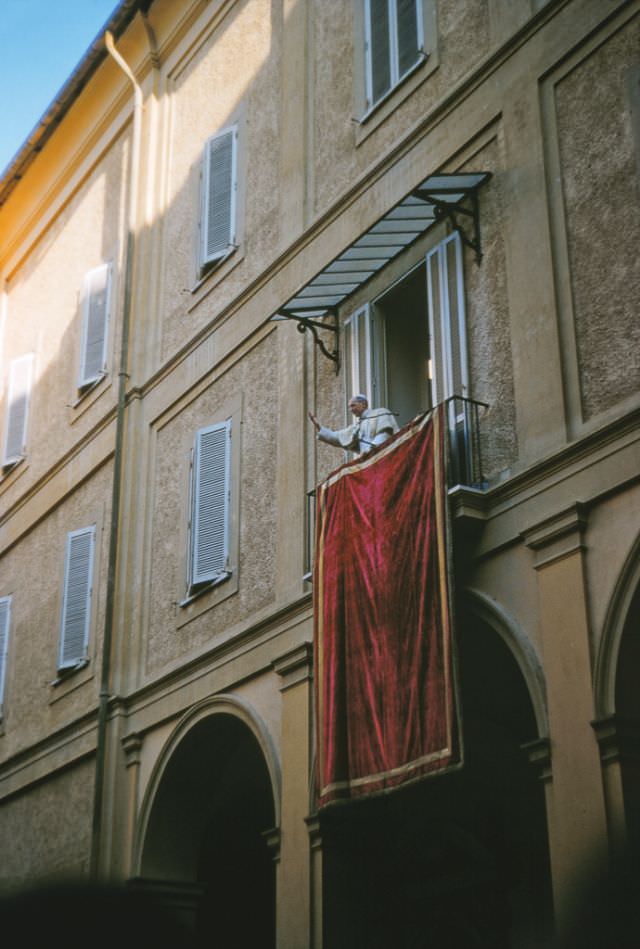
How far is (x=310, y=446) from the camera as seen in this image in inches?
516

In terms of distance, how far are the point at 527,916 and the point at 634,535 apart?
448 centimetres

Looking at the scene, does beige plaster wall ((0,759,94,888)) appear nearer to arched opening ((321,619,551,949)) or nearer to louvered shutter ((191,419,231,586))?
louvered shutter ((191,419,231,586))

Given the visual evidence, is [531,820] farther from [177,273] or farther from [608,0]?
[177,273]

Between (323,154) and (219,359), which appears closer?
Answer: (323,154)

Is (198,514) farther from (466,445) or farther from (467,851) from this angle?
(466,445)

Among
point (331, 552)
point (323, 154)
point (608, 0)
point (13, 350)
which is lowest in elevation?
point (331, 552)

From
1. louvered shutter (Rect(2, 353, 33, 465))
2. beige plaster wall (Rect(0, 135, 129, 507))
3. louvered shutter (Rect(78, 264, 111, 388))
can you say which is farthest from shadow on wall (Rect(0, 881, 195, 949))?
louvered shutter (Rect(2, 353, 33, 465))

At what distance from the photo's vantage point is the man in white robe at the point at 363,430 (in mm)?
11586

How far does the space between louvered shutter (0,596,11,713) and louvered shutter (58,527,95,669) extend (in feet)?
6.77

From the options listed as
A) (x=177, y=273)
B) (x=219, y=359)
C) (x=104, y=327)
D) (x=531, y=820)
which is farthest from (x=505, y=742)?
(x=104, y=327)

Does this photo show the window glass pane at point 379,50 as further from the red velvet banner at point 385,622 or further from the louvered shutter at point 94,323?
the louvered shutter at point 94,323

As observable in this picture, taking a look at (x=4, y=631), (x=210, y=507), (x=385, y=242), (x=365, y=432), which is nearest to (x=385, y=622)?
(x=365, y=432)

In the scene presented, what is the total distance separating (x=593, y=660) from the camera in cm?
899

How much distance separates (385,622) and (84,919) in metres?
8.44
